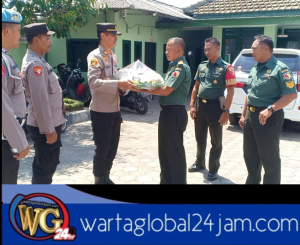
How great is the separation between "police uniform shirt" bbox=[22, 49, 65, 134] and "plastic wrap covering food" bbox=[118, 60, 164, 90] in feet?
2.49

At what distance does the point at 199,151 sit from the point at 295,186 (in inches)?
104

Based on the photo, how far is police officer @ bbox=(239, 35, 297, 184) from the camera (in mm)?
3039

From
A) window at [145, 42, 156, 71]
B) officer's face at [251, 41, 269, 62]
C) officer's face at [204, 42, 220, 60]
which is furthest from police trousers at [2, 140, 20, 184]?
window at [145, 42, 156, 71]

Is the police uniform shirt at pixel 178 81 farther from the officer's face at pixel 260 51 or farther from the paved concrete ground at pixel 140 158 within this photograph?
the paved concrete ground at pixel 140 158

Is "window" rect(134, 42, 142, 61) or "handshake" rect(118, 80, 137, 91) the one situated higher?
"window" rect(134, 42, 142, 61)

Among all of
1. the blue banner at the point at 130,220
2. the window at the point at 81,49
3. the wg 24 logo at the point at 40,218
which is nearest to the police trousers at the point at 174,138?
the blue banner at the point at 130,220

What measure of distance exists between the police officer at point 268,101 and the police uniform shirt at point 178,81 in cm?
68

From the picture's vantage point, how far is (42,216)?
1809 mm

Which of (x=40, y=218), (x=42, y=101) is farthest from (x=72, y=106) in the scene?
(x=40, y=218)

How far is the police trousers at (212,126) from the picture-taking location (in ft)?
13.3

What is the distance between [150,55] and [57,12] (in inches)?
254

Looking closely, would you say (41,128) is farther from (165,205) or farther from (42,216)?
(165,205)

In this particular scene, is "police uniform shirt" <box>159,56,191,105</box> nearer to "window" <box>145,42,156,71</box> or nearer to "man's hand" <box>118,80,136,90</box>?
"man's hand" <box>118,80,136,90</box>

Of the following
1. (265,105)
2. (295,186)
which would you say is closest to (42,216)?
(295,186)
